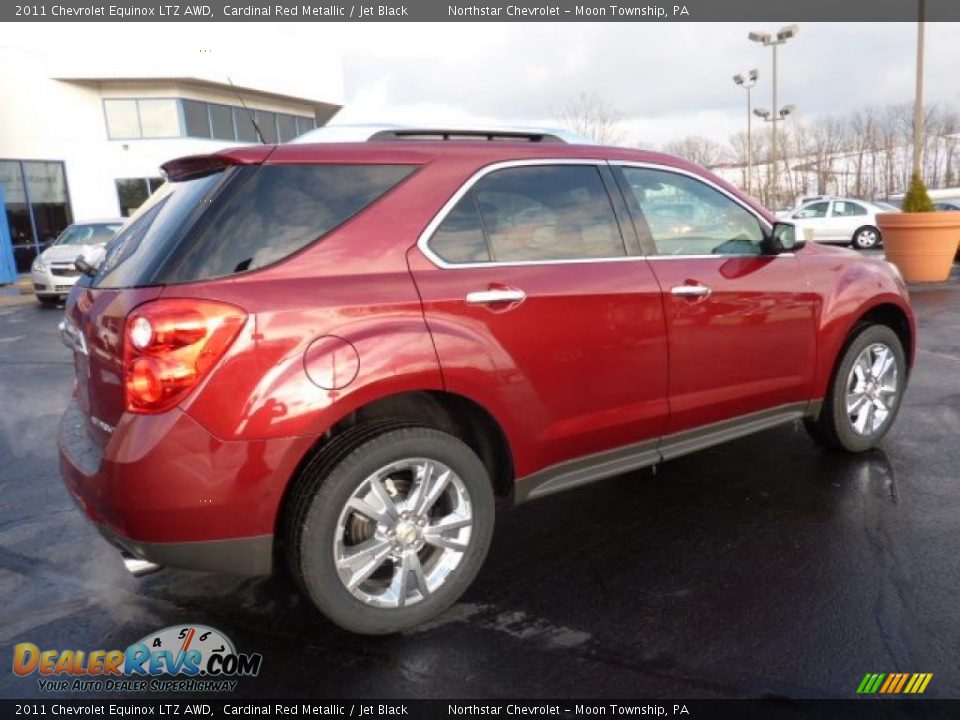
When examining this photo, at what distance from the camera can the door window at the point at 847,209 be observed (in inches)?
850

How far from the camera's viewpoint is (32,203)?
21812 mm

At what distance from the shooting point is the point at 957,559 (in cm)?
323

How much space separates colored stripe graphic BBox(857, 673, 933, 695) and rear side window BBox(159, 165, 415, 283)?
2.38 metres

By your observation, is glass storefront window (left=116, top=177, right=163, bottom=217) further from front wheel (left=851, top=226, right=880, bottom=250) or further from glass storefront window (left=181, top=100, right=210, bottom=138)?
front wheel (left=851, top=226, right=880, bottom=250)

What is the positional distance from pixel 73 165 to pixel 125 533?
82.6 feet

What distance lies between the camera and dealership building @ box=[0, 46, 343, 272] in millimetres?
21562

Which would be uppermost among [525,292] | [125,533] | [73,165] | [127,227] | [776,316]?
[73,165]

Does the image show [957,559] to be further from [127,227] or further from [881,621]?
[127,227]

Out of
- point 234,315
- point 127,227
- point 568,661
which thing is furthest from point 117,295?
point 568,661

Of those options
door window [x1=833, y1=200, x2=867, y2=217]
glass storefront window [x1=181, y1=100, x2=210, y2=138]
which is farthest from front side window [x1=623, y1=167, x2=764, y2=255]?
glass storefront window [x1=181, y1=100, x2=210, y2=138]

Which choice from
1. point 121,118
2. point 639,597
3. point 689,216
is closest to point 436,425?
point 639,597

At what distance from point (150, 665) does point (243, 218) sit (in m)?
1.63

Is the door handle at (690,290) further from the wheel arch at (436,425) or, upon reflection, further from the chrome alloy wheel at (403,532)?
the chrome alloy wheel at (403,532)

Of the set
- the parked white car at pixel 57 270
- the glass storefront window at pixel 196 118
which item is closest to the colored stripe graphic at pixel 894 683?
the parked white car at pixel 57 270
